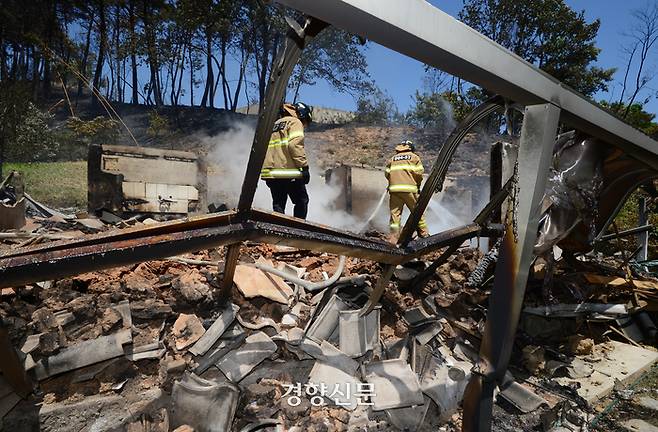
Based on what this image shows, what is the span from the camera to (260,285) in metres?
3.24

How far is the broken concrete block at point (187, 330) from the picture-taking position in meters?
2.72

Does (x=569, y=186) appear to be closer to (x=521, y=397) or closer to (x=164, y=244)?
(x=521, y=397)

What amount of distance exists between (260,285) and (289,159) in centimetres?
206

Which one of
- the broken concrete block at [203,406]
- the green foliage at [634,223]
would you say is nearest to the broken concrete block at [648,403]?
the broken concrete block at [203,406]

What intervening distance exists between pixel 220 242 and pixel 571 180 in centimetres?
271

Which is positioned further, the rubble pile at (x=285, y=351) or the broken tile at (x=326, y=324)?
the broken tile at (x=326, y=324)

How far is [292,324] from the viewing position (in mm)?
3078

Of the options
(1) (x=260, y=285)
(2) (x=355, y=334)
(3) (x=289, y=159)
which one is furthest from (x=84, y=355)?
(3) (x=289, y=159)

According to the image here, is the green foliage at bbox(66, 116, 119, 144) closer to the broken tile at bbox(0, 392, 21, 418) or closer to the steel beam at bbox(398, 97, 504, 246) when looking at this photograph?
the broken tile at bbox(0, 392, 21, 418)

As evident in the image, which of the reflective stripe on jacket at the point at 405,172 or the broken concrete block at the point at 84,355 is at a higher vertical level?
the reflective stripe on jacket at the point at 405,172

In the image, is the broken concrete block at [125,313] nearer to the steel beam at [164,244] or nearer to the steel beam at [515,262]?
the steel beam at [164,244]

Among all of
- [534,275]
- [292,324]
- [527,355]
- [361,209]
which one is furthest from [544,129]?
[361,209]

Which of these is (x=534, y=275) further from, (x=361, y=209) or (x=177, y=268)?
(x=361, y=209)

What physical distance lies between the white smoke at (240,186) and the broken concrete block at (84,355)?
236 centimetres
